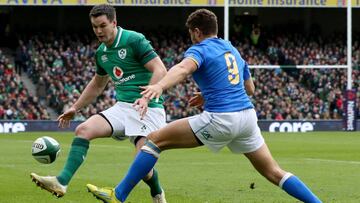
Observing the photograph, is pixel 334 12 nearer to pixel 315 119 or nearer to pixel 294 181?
pixel 315 119

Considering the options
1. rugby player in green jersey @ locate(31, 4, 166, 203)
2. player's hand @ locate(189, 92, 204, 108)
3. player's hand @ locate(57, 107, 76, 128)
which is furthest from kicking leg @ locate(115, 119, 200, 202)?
player's hand @ locate(57, 107, 76, 128)

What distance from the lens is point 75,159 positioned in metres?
10.4

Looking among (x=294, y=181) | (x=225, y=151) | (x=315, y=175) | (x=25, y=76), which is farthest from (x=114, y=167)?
(x=25, y=76)

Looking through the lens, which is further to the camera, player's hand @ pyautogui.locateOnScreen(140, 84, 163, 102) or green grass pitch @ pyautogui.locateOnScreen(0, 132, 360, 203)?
green grass pitch @ pyautogui.locateOnScreen(0, 132, 360, 203)

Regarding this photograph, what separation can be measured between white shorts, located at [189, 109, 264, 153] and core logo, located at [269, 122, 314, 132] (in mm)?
28319

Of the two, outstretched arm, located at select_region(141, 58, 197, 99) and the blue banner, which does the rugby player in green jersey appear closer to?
outstretched arm, located at select_region(141, 58, 197, 99)

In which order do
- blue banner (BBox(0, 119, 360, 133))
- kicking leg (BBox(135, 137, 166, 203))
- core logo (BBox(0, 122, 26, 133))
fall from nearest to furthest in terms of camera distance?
kicking leg (BBox(135, 137, 166, 203)) < core logo (BBox(0, 122, 26, 133)) < blue banner (BBox(0, 119, 360, 133))

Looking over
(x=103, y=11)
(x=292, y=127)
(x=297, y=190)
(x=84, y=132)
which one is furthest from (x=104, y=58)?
(x=292, y=127)

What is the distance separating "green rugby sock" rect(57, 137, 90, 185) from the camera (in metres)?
10.2

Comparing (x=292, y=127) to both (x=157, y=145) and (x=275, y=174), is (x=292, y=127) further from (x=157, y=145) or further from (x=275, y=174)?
(x=157, y=145)

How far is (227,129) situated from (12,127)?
27802mm

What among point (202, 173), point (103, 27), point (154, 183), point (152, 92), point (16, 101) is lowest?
point (16, 101)

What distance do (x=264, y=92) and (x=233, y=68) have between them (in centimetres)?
3195

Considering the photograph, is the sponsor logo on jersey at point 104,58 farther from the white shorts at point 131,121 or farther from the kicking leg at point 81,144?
the kicking leg at point 81,144
